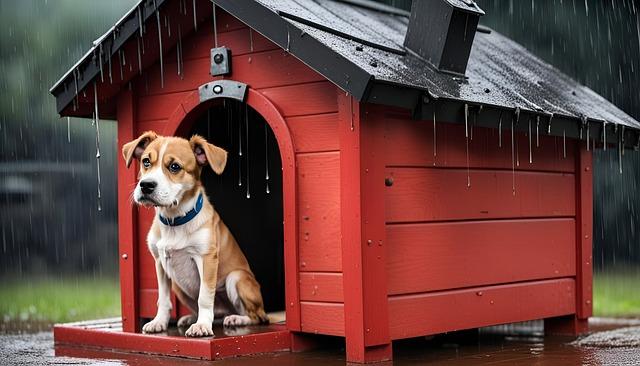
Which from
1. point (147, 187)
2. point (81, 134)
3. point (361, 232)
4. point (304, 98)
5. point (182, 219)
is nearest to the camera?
point (361, 232)

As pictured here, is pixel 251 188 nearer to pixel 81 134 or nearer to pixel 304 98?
pixel 304 98

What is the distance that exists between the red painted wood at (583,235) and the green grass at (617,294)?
238cm

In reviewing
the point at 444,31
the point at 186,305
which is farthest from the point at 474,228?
the point at 186,305

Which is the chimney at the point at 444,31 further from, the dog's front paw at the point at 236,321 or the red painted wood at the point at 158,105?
the dog's front paw at the point at 236,321

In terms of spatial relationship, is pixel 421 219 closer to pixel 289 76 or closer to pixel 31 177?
pixel 289 76

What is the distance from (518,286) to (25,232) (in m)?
10.3

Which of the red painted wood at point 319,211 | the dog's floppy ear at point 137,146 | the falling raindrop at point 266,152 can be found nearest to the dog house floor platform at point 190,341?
the red painted wood at point 319,211

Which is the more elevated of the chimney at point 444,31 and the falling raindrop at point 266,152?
the chimney at point 444,31

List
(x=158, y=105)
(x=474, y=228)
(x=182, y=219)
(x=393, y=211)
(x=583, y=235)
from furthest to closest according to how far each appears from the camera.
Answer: (x=583, y=235), (x=158, y=105), (x=474, y=228), (x=182, y=219), (x=393, y=211)

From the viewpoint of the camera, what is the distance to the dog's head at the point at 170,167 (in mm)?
6234

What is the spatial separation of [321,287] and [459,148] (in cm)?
141

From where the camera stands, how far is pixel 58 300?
13.2 meters

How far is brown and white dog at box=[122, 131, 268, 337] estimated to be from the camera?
639cm

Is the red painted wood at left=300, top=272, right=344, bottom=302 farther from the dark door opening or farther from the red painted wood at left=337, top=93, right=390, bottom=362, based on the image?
the dark door opening
